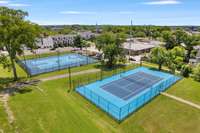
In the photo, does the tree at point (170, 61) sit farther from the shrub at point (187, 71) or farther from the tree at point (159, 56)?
the shrub at point (187, 71)

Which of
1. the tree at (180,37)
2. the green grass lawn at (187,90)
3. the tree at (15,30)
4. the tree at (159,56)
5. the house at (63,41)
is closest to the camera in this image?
the green grass lawn at (187,90)

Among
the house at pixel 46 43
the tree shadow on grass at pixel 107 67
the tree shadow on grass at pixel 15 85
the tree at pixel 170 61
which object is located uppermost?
the house at pixel 46 43

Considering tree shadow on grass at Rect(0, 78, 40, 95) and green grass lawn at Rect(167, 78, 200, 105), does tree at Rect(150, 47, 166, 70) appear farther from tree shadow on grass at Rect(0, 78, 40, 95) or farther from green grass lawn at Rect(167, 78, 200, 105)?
tree shadow on grass at Rect(0, 78, 40, 95)

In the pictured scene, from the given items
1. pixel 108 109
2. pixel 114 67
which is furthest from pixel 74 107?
pixel 114 67

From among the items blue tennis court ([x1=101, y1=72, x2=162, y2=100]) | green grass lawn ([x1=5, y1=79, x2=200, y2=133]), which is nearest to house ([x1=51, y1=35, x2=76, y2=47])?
blue tennis court ([x1=101, y1=72, x2=162, y2=100])

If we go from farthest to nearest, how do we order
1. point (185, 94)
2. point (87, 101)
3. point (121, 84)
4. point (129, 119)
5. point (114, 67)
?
1. point (114, 67)
2. point (121, 84)
3. point (185, 94)
4. point (87, 101)
5. point (129, 119)

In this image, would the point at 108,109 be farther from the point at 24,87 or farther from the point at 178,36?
the point at 178,36

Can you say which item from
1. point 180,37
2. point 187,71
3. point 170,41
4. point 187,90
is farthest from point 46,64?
point 180,37

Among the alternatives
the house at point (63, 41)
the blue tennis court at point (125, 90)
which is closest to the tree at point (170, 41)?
the blue tennis court at point (125, 90)
